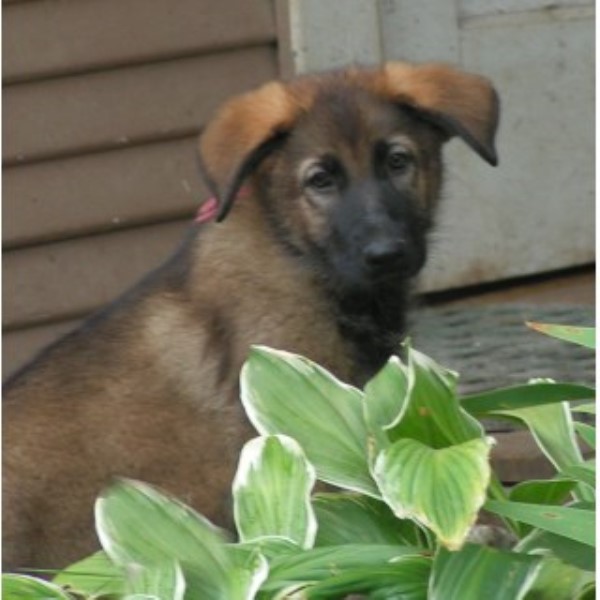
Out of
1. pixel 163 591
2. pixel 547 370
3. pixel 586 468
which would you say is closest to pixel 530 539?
pixel 586 468

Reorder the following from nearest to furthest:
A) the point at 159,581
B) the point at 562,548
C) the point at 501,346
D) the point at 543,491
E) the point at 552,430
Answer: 1. the point at 159,581
2. the point at 562,548
3. the point at 543,491
4. the point at 552,430
5. the point at 501,346

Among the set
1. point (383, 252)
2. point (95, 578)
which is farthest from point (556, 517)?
point (383, 252)

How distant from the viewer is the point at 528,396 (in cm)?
315

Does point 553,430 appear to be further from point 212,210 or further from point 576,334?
point 212,210

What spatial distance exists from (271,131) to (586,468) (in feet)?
5.95

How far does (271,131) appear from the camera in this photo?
15.3 feet

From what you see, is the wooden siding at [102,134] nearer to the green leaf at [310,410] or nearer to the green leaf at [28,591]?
the green leaf at [310,410]

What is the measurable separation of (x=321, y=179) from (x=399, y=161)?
0.18m

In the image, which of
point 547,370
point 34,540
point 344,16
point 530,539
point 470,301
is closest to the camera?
point 530,539

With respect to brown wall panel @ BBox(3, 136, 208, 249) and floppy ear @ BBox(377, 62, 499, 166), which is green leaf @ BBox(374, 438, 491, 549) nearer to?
floppy ear @ BBox(377, 62, 499, 166)

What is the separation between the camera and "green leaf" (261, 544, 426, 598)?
110 inches

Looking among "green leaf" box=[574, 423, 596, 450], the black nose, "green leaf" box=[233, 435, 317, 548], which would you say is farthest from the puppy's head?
"green leaf" box=[233, 435, 317, 548]

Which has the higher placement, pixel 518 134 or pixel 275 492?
pixel 275 492

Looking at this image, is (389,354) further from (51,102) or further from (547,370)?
(51,102)
